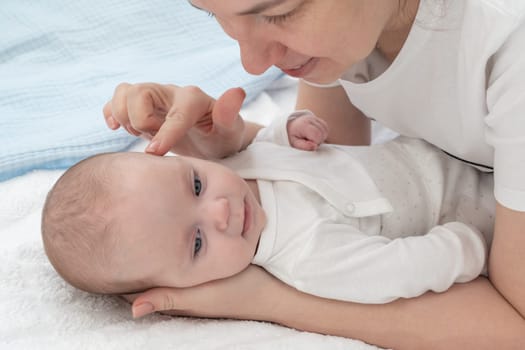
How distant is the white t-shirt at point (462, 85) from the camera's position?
1001 mm

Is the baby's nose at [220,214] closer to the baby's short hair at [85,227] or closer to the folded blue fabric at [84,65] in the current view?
the baby's short hair at [85,227]

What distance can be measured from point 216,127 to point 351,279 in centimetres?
41

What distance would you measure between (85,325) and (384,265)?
51 cm

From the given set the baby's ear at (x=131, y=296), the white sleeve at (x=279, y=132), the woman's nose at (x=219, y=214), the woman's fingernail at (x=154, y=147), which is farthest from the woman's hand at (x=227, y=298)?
the white sleeve at (x=279, y=132)

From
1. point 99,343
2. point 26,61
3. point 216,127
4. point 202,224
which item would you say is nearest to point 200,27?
point 26,61

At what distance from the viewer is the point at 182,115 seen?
4.12 feet

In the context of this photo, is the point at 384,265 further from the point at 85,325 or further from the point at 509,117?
the point at 85,325

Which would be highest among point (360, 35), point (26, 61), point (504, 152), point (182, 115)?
point (360, 35)

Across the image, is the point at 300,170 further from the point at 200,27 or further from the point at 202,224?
the point at 200,27

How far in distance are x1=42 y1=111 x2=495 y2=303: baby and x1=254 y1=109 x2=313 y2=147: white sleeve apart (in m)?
0.12

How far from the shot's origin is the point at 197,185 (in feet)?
3.97

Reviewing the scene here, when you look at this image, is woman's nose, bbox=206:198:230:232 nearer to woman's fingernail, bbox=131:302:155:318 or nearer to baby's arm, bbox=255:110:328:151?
woman's fingernail, bbox=131:302:155:318

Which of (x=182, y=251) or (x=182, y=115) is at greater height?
(x=182, y=115)

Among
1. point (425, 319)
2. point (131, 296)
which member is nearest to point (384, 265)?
point (425, 319)
